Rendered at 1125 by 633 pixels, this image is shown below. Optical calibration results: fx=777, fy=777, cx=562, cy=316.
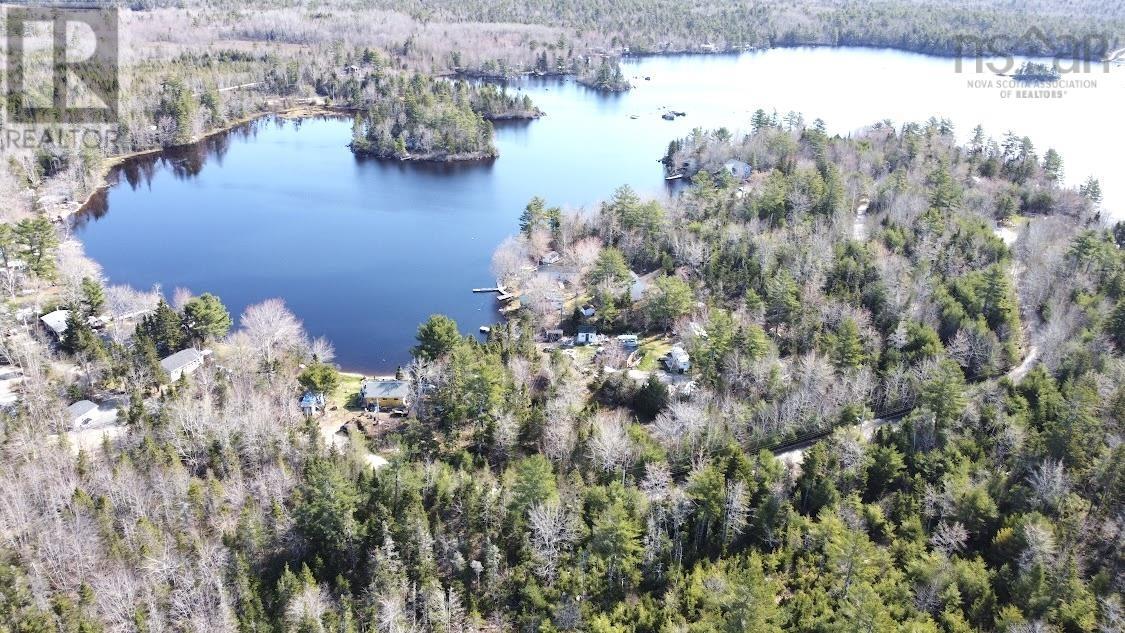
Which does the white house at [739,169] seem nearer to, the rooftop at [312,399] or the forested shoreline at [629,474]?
the forested shoreline at [629,474]

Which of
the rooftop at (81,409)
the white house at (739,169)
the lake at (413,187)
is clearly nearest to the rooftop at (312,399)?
the lake at (413,187)

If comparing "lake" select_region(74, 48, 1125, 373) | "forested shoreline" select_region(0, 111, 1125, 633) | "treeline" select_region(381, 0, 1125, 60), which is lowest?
"forested shoreline" select_region(0, 111, 1125, 633)

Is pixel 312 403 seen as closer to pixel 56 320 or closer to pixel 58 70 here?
pixel 56 320

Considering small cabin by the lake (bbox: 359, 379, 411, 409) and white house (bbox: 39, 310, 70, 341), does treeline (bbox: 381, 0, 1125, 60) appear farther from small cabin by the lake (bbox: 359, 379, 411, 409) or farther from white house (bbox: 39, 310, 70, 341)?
small cabin by the lake (bbox: 359, 379, 411, 409)

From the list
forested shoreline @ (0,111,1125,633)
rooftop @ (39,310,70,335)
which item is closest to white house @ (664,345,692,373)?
forested shoreline @ (0,111,1125,633)

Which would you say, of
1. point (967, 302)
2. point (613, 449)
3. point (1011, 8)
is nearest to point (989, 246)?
point (967, 302)

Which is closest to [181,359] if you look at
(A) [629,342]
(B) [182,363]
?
(B) [182,363]

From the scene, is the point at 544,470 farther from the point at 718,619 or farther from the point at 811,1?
the point at 811,1
